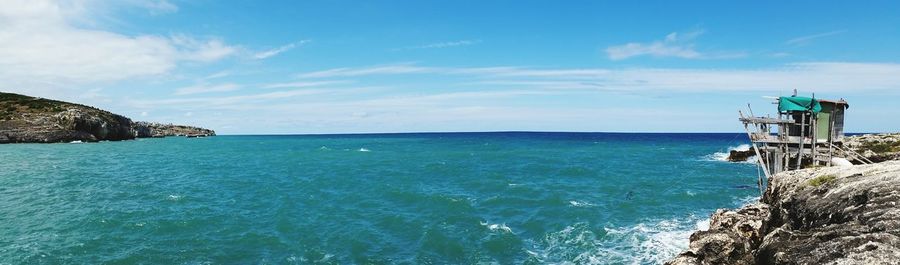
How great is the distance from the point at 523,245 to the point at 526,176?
101 ft

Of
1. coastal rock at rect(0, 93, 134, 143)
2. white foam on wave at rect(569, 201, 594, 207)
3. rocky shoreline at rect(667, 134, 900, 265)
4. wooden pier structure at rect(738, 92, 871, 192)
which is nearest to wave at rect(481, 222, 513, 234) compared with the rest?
white foam on wave at rect(569, 201, 594, 207)

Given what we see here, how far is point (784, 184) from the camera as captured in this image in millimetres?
23500

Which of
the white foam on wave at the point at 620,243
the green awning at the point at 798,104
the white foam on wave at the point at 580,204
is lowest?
the white foam on wave at the point at 620,243

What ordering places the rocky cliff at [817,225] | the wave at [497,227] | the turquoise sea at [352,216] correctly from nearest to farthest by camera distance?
the rocky cliff at [817,225] → the turquoise sea at [352,216] → the wave at [497,227]

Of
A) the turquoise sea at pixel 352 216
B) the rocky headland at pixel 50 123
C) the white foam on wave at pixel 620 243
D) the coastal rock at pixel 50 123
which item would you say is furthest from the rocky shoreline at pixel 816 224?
the coastal rock at pixel 50 123

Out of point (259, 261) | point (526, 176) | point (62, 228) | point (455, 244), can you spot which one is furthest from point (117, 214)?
point (526, 176)

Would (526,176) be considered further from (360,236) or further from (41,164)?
(41,164)

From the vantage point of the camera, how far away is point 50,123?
12631cm

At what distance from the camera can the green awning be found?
3428 cm

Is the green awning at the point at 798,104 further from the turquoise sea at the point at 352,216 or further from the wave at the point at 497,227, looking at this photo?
the wave at the point at 497,227

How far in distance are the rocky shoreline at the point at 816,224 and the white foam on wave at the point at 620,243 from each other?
12.5 feet

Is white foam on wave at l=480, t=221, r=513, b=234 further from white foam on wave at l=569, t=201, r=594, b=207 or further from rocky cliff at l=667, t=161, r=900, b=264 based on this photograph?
rocky cliff at l=667, t=161, r=900, b=264

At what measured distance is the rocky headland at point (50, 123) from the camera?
11844 centimetres

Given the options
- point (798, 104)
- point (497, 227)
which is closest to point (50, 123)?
point (497, 227)
